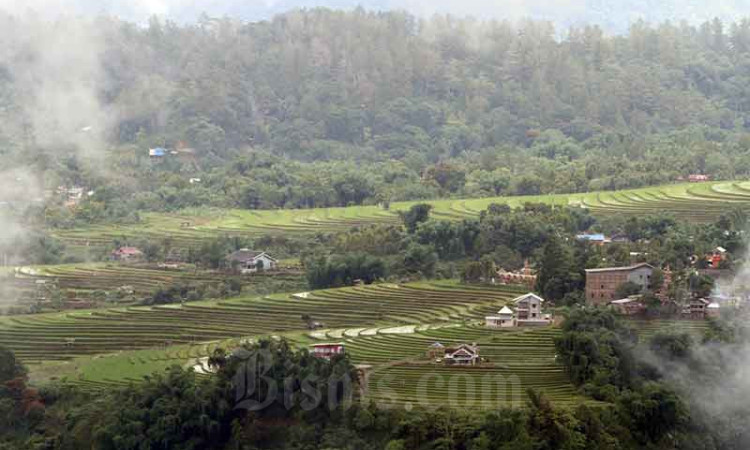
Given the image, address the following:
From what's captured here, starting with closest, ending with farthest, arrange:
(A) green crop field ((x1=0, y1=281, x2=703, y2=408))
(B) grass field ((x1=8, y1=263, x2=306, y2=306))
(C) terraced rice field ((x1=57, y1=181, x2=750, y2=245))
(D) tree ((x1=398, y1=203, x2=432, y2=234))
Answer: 1. (A) green crop field ((x1=0, y1=281, x2=703, y2=408))
2. (B) grass field ((x1=8, y1=263, x2=306, y2=306))
3. (D) tree ((x1=398, y1=203, x2=432, y2=234))
4. (C) terraced rice field ((x1=57, y1=181, x2=750, y2=245))

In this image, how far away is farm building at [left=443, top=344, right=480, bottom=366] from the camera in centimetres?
1917

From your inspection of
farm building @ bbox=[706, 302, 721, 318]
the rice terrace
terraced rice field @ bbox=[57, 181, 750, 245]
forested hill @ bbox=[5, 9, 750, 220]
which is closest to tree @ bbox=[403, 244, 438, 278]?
the rice terrace

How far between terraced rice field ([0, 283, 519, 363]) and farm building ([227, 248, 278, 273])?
9.47 ft

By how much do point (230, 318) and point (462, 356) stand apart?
4623 mm

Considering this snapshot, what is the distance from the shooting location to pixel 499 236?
26.8 metres

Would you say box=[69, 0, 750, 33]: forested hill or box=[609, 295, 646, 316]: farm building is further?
box=[69, 0, 750, 33]: forested hill

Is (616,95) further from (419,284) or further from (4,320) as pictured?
(4,320)

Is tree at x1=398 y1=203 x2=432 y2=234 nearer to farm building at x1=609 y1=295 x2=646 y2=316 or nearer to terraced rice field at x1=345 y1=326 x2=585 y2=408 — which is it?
farm building at x1=609 y1=295 x2=646 y2=316

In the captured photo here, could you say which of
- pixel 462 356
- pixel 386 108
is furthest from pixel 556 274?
pixel 386 108

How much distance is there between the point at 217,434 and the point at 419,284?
7027 millimetres

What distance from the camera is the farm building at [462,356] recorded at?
19172mm

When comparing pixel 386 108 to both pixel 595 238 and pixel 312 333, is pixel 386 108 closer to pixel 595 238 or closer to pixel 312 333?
pixel 595 238

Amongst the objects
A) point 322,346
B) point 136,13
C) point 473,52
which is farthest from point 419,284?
point 136,13

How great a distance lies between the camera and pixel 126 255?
28656 millimetres
